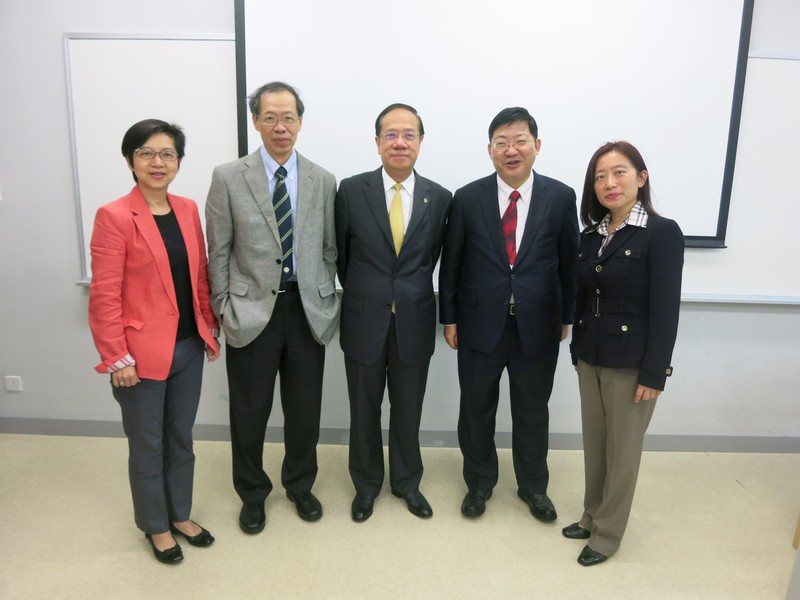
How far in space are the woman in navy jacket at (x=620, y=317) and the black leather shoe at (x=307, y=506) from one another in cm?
111

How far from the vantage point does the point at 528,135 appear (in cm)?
202

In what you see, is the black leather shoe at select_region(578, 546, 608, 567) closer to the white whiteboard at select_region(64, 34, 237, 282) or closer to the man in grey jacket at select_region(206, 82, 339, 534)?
the man in grey jacket at select_region(206, 82, 339, 534)

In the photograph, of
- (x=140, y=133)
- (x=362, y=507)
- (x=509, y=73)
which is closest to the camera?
(x=140, y=133)

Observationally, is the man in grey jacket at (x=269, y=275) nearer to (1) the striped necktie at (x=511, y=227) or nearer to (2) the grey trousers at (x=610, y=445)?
(1) the striped necktie at (x=511, y=227)

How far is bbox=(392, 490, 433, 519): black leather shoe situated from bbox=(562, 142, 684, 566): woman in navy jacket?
65 cm

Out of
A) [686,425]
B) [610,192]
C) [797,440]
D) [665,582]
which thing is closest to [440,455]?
[665,582]

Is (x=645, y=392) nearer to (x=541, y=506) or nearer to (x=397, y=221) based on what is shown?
(x=541, y=506)

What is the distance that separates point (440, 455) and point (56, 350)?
2.27m

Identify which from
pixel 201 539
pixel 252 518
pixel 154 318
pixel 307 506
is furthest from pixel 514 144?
pixel 201 539

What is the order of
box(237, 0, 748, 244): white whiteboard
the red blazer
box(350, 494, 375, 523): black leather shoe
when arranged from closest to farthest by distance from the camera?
the red blazer → box(350, 494, 375, 523): black leather shoe → box(237, 0, 748, 244): white whiteboard

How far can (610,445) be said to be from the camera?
1.97m

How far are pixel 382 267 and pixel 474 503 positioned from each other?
1.15m

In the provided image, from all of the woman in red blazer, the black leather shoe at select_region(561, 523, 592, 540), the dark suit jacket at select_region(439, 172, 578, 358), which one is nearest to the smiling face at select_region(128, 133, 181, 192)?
the woman in red blazer

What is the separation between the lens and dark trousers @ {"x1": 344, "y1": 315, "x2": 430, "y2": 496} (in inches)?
87.2
